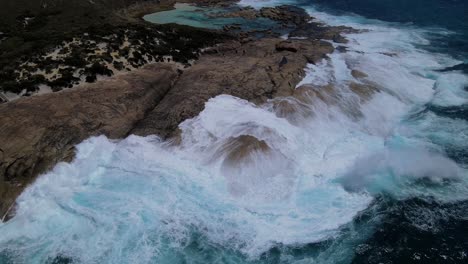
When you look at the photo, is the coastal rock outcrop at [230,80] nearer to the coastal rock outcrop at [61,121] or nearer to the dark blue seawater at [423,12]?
the coastal rock outcrop at [61,121]

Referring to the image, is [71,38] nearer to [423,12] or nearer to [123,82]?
[123,82]

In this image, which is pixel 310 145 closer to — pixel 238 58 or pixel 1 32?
pixel 238 58

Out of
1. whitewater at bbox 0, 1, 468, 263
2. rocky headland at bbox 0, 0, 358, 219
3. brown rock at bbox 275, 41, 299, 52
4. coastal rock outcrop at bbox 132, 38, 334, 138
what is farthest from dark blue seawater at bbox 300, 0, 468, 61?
whitewater at bbox 0, 1, 468, 263

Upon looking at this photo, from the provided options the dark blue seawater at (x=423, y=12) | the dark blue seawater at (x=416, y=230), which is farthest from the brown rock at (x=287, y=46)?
the dark blue seawater at (x=423, y=12)

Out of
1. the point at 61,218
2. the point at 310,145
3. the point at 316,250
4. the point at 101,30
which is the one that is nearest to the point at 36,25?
the point at 101,30

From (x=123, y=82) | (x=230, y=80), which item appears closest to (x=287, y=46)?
(x=230, y=80)
